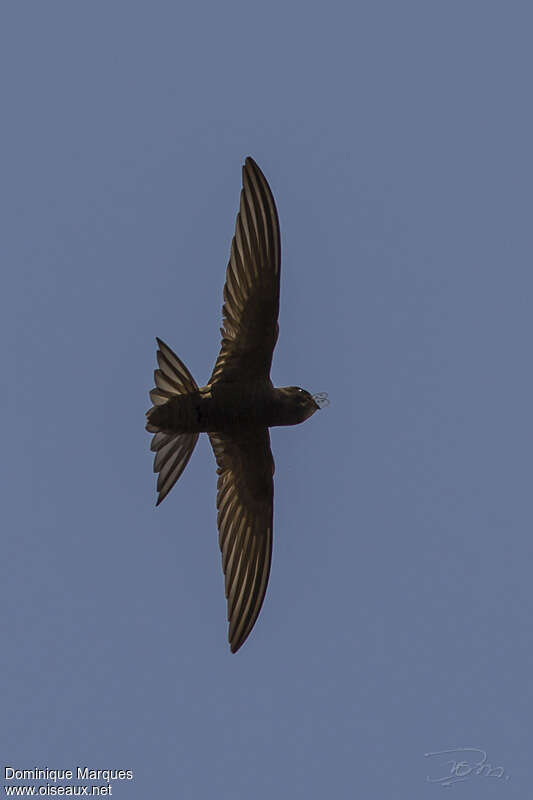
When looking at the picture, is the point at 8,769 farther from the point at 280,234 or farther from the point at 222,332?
the point at 280,234

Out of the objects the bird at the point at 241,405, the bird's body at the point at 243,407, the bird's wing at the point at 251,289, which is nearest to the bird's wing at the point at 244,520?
the bird at the point at 241,405

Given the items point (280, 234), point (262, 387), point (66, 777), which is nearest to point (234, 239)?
point (280, 234)

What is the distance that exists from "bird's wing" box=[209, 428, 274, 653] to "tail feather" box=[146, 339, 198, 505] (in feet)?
1.15

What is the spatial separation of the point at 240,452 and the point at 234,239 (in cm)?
95

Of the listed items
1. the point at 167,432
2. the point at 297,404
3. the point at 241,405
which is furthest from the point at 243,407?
the point at 167,432

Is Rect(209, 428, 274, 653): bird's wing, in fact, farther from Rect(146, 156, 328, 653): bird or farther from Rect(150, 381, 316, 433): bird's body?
Rect(150, 381, 316, 433): bird's body

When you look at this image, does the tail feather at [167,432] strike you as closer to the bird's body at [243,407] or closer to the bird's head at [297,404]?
the bird's body at [243,407]

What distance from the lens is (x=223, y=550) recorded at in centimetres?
735

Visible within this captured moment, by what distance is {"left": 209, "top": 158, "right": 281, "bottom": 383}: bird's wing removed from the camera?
710cm

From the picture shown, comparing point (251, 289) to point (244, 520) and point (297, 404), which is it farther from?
point (244, 520)

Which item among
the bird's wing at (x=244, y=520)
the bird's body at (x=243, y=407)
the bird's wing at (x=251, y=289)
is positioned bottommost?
the bird's wing at (x=244, y=520)

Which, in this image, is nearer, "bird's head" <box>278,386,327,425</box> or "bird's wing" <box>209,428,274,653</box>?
"bird's head" <box>278,386,327,425</box>

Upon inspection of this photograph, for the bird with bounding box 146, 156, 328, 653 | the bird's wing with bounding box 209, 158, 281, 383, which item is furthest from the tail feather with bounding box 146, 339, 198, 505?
the bird's wing with bounding box 209, 158, 281, 383

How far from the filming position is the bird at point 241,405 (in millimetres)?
6941
